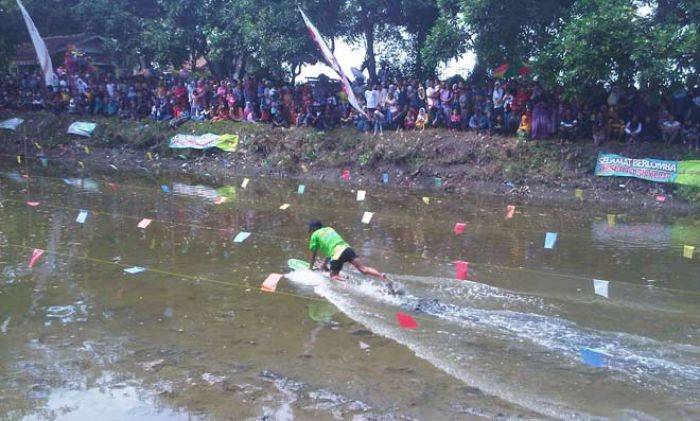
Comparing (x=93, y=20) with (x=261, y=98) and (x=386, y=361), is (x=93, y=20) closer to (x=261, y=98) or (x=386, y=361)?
(x=261, y=98)

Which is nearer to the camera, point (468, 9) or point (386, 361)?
point (386, 361)

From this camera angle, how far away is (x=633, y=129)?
20234mm

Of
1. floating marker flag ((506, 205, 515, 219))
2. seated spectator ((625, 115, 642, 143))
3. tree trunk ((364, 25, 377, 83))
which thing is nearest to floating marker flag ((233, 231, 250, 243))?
floating marker flag ((506, 205, 515, 219))

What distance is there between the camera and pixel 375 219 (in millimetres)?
17062

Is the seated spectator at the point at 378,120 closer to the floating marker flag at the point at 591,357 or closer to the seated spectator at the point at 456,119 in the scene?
the seated spectator at the point at 456,119

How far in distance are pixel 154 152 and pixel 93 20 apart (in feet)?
28.6

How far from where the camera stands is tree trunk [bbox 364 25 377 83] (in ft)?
85.3

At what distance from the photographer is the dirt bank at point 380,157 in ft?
65.7

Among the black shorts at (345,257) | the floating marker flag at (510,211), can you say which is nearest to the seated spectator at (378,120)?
the floating marker flag at (510,211)

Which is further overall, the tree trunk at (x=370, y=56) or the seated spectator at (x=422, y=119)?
the tree trunk at (x=370, y=56)

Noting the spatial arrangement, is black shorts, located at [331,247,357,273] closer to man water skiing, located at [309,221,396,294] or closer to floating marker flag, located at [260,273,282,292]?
man water skiing, located at [309,221,396,294]

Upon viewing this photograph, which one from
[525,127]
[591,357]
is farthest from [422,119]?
[591,357]

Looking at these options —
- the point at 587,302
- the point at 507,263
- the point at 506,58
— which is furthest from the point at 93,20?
the point at 587,302

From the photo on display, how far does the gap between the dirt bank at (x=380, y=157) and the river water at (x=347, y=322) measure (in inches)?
139
